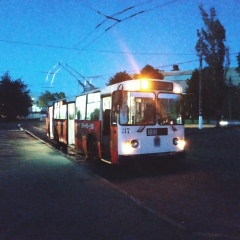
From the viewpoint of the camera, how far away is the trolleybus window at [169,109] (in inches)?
415

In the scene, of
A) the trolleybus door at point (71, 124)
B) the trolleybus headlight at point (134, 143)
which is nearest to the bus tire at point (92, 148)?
the trolleybus headlight at point (134, 143)

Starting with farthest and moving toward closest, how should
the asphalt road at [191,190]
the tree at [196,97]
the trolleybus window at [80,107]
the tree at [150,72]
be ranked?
the tree at [150,72] < the trolleybus window at [80,107] < the tree at [196,97] < the asphalt road at [191,190]

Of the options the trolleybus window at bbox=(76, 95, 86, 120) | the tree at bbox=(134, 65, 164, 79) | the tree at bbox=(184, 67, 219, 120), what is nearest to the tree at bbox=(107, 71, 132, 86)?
the tree at bbox=(134, 65, 164, 79)

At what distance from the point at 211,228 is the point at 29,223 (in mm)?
2866

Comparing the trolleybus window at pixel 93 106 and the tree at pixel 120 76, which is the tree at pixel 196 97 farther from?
the tree at pixel 120 76

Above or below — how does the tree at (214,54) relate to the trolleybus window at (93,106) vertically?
above

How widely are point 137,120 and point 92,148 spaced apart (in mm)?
2941

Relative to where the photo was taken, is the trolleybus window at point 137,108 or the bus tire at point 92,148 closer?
the trolleybus window at point 137,108

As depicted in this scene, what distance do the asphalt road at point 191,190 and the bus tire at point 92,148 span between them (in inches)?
13.4

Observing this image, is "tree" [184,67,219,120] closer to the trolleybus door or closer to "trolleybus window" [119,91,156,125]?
"trolleybus window" [119,91,156,125]

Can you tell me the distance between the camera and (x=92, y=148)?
12.5 m

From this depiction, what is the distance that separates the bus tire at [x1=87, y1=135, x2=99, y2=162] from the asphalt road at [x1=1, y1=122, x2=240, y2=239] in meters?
0.34

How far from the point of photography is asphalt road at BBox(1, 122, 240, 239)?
557 centimetres

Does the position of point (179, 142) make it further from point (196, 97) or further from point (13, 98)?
point (13, 98)
